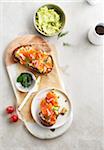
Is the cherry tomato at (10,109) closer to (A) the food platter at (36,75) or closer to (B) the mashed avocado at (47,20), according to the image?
(A) the food platter at (36,75)

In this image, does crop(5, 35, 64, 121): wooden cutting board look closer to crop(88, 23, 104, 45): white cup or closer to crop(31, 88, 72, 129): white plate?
crop(31, 88, 72, 129): white plate

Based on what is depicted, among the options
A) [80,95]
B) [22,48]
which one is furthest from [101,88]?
[22,48]

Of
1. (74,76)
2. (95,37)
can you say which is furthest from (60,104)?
(95,37)

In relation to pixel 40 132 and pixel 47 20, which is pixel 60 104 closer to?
pixel 40 132

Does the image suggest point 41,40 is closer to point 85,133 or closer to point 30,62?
point 30,62

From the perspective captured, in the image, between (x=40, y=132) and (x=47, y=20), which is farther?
(x=47, y=20)

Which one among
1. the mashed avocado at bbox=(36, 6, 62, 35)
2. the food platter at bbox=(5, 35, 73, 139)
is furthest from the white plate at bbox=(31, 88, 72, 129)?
the mashed avocado at bbox=(36, 6, 62, 35)
